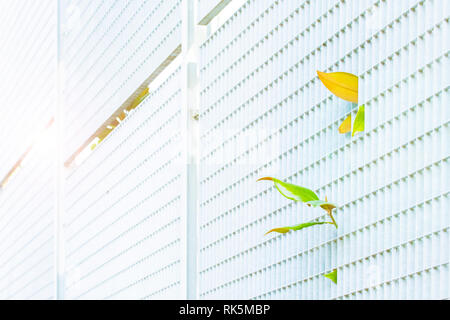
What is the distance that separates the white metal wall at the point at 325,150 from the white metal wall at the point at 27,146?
1.62m

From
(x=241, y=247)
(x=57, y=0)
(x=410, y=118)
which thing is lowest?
(x=241, y=247)

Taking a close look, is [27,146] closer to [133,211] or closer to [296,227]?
[133,211]

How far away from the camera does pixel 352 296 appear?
1.42 meters

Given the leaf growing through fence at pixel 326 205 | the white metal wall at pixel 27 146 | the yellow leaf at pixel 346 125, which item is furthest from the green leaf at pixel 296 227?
the white metal wall at pixel 27 146

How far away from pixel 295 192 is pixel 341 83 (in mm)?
201

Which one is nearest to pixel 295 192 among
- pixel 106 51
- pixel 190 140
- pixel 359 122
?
pixel 359 122

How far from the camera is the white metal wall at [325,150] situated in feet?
4.13

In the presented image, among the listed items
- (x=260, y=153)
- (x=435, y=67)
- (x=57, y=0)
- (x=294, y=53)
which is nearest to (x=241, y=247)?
(x=260, y=153)

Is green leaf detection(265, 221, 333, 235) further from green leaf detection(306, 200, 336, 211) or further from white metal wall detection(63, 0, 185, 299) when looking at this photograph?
white metal wall detection(63, 0, 185, 299)

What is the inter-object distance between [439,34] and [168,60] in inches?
44.4

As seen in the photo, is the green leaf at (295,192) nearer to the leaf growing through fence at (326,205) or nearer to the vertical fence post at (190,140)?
the leaf growing through fence at (326,205)

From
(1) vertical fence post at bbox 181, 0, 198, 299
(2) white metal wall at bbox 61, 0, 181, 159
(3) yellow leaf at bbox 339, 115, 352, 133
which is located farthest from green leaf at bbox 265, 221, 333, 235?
(2) white metal wall at bbox 61, 0, 181, 159

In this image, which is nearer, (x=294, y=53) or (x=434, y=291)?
(x=434, y=291)

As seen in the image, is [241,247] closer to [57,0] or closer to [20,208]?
[57,0]
